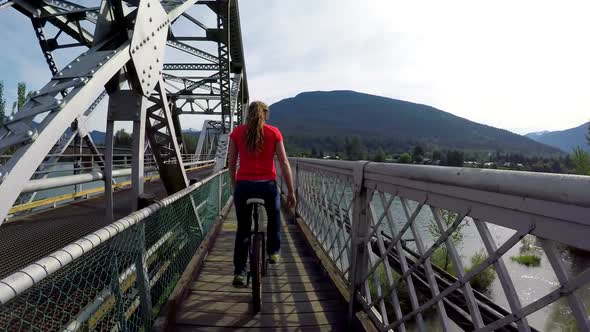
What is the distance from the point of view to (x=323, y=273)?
394 cm

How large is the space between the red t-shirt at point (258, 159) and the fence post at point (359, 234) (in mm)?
892

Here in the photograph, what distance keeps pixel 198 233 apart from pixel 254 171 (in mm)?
2427

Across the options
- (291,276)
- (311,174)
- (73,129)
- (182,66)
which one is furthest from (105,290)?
(182,66)

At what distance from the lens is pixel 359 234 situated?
2627mm

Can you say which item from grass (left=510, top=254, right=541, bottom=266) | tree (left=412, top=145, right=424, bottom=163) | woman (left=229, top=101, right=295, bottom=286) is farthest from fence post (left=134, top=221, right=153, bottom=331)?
tree (left=412, top=145, right=424, bottom=163)

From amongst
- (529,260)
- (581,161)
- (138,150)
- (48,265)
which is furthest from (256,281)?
(581,161)

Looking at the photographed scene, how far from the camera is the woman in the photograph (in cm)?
304

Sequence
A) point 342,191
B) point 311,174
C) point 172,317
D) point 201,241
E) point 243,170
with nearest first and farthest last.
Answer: point 172,317
point 243,170
point 342,191
point 201,241
point 311,174

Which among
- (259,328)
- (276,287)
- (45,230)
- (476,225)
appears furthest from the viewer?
(45,230)

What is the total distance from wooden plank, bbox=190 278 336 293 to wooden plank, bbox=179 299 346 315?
0.30 m

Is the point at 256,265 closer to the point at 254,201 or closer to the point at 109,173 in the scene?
the point at 254,201

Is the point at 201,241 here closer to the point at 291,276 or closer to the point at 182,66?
the point at 291,276

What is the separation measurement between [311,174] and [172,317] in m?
3.32

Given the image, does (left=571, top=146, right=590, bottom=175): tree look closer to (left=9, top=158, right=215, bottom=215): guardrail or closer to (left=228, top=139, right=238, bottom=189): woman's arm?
(left=228, top=139, right=238, bottom=189): woman's arm
